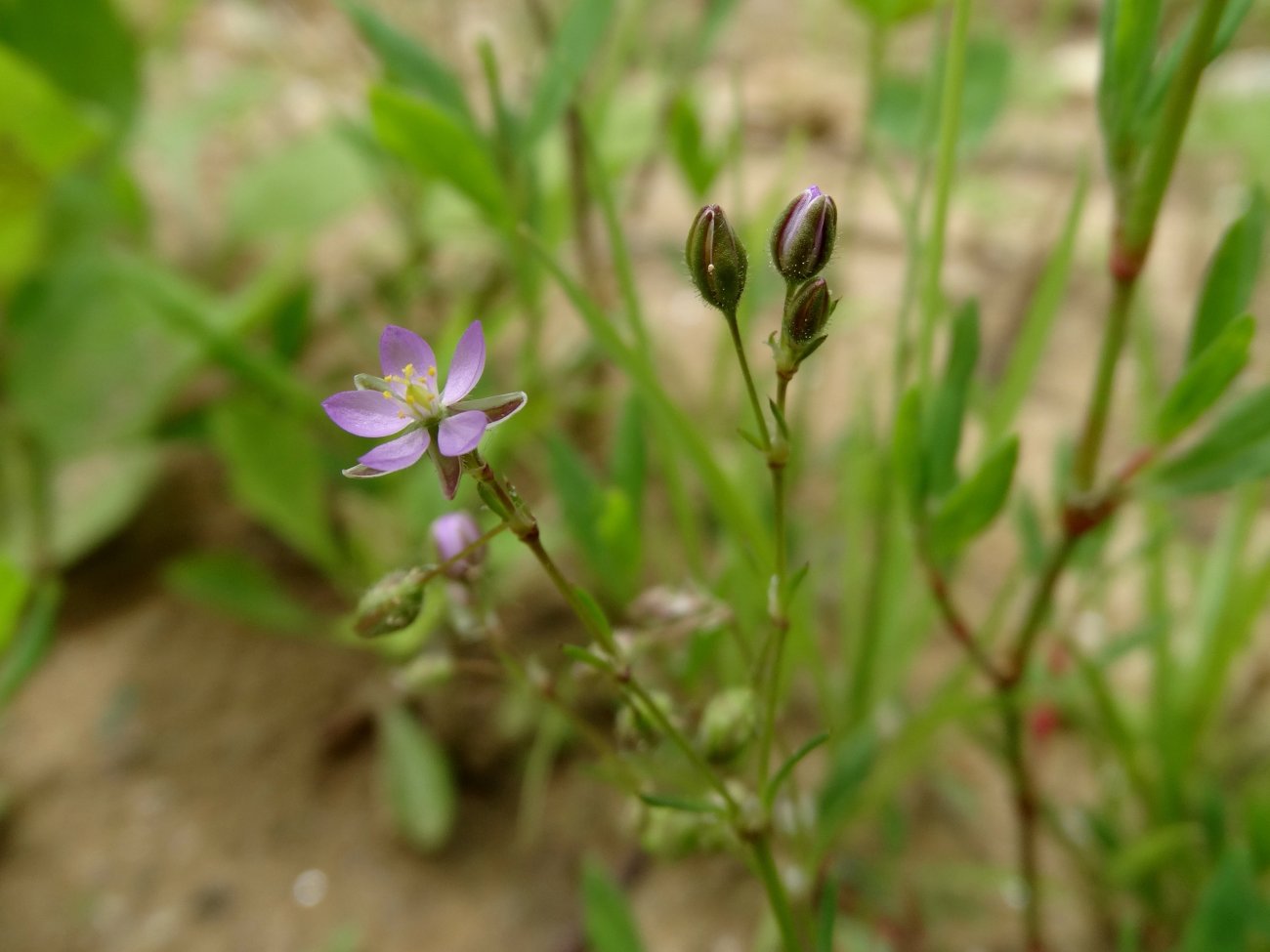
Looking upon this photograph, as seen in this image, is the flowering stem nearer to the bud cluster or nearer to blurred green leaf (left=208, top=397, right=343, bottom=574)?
the bud cluster

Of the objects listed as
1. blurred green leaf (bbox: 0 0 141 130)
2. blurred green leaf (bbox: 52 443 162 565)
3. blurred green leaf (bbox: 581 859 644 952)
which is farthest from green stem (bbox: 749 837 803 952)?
blurred green leaf (bbox: 0 0 141 130)

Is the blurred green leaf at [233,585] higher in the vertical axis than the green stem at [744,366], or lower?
lower

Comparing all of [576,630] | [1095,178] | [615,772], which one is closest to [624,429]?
[615,772]

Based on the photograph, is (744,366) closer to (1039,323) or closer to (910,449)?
(910,449)

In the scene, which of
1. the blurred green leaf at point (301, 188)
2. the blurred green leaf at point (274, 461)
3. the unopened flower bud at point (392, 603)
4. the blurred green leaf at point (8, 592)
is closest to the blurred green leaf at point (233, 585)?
the blurred green leaf at point (274, 461)

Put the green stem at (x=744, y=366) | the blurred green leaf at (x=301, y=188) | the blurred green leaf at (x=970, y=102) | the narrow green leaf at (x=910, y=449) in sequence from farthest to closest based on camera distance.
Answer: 1. the blurred green leaf at (x=301, y=188)
2. the blurred green leaf at (x=970, y=102)
3. the narrow green leaf at (x=910, y=449)
4. the green stem at (x=744, y=366)

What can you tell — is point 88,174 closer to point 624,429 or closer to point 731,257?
point 624,429

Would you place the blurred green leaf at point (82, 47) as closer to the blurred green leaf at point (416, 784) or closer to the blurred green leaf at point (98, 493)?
the blurred green leaf at point (98, 493)
